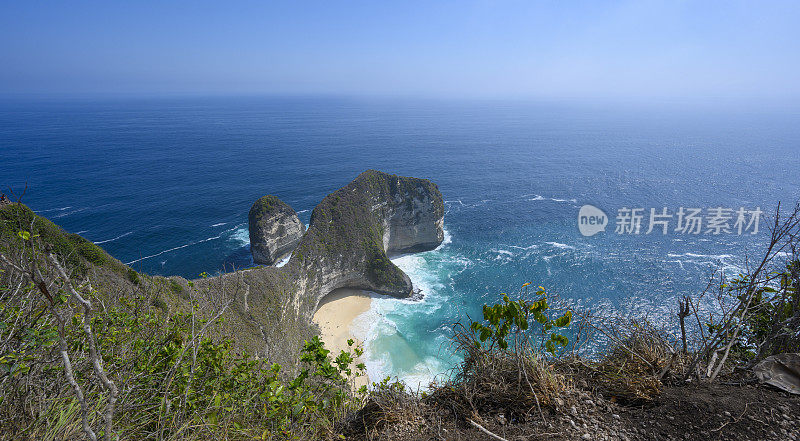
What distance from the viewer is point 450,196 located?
67.6 m

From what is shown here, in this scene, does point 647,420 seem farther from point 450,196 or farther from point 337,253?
point 450,196

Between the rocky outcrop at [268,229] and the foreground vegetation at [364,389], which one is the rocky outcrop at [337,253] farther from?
the foreground vegetation at [364,389]

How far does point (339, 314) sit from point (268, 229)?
51.1 feet

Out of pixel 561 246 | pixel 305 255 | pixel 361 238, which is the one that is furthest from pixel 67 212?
pixel 561 246

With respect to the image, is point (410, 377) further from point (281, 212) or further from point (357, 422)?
point (281, 212)

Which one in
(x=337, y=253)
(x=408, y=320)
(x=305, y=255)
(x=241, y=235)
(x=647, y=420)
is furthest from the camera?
(x=241, y=235)

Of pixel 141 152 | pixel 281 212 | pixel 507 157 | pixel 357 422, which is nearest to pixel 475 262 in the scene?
pixel 281 212

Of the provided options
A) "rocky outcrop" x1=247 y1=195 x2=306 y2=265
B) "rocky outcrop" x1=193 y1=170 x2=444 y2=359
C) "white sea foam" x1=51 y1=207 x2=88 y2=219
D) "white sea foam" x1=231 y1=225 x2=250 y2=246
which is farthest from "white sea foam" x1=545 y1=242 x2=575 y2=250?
"white sea foam" x1=51 y1=207 x2=88 y2=219

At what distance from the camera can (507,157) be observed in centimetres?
9719

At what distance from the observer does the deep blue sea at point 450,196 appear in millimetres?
37969

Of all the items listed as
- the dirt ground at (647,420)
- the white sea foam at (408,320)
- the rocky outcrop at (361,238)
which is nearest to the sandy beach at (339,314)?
the white sea foam at (408,320)

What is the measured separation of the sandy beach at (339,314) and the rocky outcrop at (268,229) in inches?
437

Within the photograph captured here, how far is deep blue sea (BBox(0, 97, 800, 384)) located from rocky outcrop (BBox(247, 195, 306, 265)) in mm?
2882

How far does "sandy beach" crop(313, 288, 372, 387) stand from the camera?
33344 millimetres
